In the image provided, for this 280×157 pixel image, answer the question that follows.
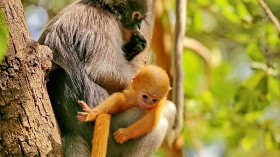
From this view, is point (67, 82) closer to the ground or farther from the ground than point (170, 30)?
farther from the ground

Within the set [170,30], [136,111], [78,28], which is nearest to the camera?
[136,111]

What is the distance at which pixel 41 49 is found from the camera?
13.5ft

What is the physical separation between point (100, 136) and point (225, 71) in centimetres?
437

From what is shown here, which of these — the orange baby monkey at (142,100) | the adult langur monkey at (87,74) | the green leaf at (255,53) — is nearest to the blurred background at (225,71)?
the green leaf at (255,53)

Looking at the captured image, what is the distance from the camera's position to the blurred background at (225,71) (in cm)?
696

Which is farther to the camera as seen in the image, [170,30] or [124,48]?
[170,30]

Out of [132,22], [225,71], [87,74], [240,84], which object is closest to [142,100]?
[87,74]

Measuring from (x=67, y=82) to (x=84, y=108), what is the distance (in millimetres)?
483

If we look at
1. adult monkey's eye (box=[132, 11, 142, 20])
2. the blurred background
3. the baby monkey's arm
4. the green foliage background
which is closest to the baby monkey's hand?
the baby monkey's arm

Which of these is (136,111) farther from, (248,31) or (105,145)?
(248,31)

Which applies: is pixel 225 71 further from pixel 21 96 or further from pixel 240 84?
pixel 21 96

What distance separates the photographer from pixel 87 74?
16.6ft

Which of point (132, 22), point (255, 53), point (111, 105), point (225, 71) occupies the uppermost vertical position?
point (132, 22)

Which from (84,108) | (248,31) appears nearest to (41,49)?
(84,108)
